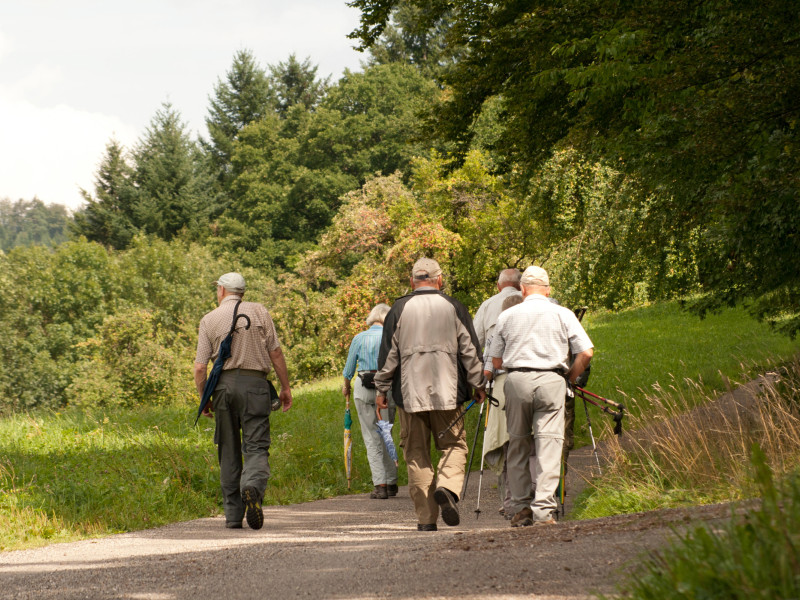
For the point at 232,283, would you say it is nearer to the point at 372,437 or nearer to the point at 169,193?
the point at 372,437

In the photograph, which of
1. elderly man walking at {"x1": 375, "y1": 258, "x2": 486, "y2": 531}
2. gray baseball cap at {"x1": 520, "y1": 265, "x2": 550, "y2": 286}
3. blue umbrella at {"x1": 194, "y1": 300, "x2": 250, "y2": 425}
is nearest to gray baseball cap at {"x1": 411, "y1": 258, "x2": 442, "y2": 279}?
elderly man walking at {"x1": 375, "y1": 258, "x2": 486, "y2": 531}

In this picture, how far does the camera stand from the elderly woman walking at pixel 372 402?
10.7 m

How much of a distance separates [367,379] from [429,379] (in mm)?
3418

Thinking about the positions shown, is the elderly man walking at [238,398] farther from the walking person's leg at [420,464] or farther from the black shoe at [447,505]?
the black shoe at [447,505]

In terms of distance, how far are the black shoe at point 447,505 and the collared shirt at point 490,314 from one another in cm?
183

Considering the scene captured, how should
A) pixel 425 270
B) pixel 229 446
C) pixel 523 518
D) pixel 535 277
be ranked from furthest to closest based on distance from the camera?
pixel 229 446, pixel 425 270, pixel 535 277, pixel 523 518

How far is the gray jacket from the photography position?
7.53m

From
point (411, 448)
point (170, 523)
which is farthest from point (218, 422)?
point (411, 448)

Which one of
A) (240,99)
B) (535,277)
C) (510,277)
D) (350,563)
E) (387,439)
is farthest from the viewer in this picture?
(240,99)

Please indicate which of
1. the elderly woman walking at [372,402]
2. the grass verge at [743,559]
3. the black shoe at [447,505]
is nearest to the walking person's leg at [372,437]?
the elderly woman walking at [372,402]

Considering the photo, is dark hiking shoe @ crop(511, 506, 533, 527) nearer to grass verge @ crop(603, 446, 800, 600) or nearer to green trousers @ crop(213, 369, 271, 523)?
green trousers @ crop(213, 369, 271, 523)

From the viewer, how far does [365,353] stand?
35.7ft

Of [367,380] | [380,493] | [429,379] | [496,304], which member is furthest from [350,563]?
[367,380]

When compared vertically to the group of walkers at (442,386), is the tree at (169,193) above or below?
above
